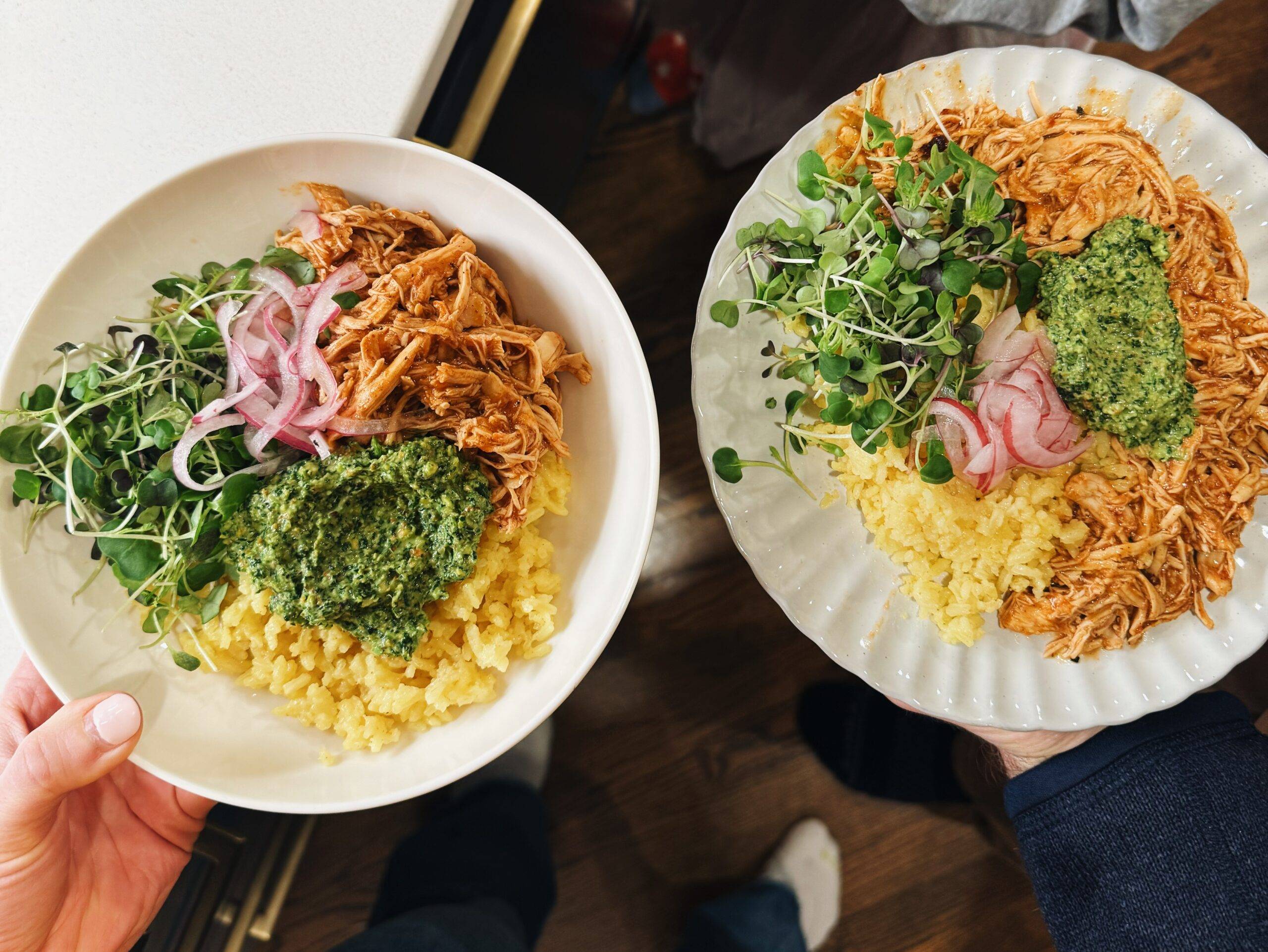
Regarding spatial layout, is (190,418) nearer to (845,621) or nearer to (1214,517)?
(845,621)

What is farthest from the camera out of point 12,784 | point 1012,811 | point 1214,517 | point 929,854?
point 929,854

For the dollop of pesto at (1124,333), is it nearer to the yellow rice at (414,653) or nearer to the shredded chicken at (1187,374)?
the shredded chicken at (1187,374)

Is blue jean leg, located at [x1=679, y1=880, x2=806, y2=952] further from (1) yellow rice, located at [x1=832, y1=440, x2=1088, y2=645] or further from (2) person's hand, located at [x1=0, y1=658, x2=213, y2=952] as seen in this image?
(2) person's hand, located at [x1=0, y1=658, x2=213, y2=952]

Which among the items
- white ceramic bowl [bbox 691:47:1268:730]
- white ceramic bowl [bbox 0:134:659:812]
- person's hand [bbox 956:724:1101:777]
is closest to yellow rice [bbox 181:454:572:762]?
white ceramic bowl [bbox 0:134:659:812]

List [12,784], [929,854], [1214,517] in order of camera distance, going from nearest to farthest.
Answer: [12,784] < [1214,517] < [929,854]

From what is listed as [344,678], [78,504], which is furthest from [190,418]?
[344,678]

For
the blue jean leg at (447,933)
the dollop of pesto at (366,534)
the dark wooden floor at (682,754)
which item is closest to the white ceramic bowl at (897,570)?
the dollop of pesto at (366,534)
